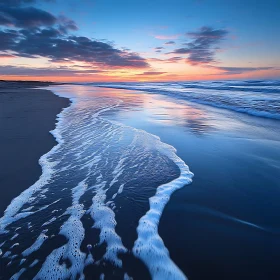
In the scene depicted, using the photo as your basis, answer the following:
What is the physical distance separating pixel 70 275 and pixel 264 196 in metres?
2.72

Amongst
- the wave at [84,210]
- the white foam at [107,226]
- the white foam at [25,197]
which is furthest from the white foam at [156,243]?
the white foam at [25,197]

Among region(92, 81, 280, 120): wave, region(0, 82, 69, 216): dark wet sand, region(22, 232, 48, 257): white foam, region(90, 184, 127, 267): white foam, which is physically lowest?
region(92, 81, 280, 120): wave

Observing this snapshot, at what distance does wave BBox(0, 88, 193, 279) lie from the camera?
1.81 meters

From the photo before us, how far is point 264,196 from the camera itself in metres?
2.84

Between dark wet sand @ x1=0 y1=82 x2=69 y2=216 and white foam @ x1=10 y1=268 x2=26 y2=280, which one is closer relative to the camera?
white foam @ x1=10 y1=268 x2=26 y2=280

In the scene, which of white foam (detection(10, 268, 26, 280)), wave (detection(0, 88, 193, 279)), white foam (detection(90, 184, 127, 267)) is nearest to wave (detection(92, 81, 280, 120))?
wave (detection(0, 88, 193, 279))

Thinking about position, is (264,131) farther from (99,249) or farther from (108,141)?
(99,249)

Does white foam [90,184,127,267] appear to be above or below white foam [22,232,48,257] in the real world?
below

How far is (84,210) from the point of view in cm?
252

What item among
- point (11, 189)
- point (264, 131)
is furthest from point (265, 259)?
point (264, 131)

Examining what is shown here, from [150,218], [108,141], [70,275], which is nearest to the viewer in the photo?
[70,275]

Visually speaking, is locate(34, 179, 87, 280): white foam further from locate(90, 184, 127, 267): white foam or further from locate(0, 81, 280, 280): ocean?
locate(90, 184, 127, 267): white foam

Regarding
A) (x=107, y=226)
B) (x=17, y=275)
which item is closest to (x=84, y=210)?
(x=107, y=226)

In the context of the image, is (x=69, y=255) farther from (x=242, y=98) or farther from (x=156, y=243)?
(x=242, y=98)
